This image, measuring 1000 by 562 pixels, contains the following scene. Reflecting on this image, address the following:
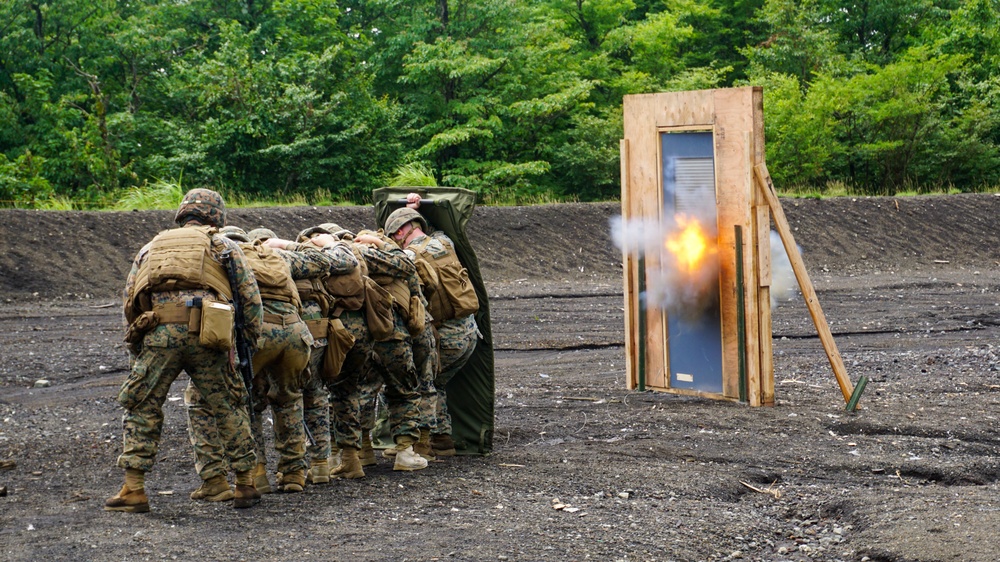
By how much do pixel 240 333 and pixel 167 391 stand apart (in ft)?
1.87

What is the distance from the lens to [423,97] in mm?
29891

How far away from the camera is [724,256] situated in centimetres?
991

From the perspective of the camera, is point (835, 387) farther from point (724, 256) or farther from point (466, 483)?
point (466, 483)

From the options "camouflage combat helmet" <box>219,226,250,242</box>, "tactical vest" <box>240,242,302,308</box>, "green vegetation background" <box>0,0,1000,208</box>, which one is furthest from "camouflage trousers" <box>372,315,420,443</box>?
"green vegetation background" <box>0,0,1000,208</box>

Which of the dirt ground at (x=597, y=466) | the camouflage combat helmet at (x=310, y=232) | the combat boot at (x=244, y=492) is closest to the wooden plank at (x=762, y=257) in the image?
the dirt ground at (x=597, y=466)

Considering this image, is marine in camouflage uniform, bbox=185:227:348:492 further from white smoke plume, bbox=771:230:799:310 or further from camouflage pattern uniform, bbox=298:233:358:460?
white smoke plume, bbox=771:230:799:310

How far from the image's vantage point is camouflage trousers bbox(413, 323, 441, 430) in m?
8.08

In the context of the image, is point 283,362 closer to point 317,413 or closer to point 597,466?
point 317,413

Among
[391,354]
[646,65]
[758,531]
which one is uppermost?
[646,65]

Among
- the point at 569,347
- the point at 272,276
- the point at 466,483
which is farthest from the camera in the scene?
the point at 569,347

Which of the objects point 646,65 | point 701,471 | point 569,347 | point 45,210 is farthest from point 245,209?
point 701,471

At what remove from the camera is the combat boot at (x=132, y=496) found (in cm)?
664

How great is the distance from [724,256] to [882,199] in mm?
19987

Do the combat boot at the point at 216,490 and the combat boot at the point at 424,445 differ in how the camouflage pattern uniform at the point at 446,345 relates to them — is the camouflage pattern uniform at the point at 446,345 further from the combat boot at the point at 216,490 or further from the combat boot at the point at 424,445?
the combat boot at the point at 216,490
